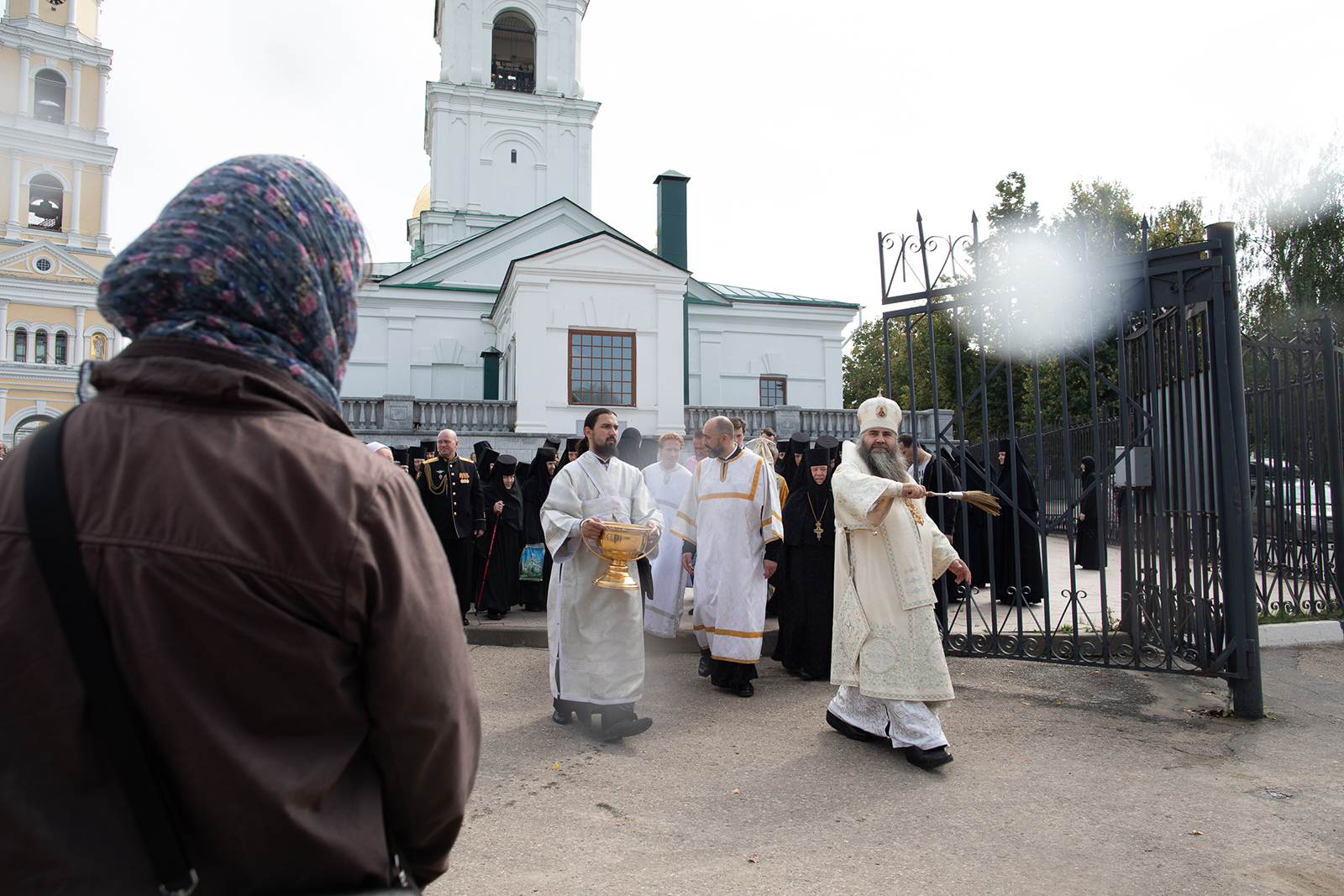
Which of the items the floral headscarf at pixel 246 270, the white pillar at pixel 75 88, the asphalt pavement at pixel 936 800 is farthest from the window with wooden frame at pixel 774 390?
the white pillar at pixel 75 88

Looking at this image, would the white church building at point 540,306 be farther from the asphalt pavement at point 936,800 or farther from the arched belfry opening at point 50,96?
the arched belfry opening at point 50,96

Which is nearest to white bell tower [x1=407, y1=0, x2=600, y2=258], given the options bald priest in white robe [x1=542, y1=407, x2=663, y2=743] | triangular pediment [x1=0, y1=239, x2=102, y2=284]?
triangular pediment [x1=0, y1=239, x2=102, y2=284]

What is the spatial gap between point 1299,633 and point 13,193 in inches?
2152

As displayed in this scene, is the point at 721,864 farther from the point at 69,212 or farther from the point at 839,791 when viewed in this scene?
the point at 69,212

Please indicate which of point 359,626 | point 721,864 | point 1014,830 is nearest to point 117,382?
point 359,626

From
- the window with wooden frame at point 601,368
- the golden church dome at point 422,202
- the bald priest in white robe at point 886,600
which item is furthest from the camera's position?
the golden church dome at point 422,202

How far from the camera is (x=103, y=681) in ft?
3.89

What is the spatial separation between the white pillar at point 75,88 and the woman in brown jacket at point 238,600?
55491 mm

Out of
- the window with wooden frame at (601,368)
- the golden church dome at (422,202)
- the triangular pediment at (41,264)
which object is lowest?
the window with wooden frame at (601,368)

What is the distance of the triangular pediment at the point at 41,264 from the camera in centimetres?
4138

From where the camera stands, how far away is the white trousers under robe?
A: 4867 millimetres

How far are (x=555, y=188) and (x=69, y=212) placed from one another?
2932 centimetres

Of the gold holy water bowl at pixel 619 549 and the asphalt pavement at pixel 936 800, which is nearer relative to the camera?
the asphalt pavement at pixel 936 800

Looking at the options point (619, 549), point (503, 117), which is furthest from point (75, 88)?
point (619, 549)
